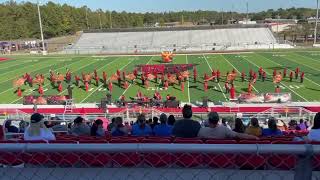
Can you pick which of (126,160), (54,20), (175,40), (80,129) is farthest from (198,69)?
(54,20)

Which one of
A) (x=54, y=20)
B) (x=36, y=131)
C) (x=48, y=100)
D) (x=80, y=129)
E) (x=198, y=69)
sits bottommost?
(x=48, y=100)

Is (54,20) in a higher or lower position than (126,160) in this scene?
higher

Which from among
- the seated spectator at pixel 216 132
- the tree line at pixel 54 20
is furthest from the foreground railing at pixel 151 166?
the tree line at pixel 54 20

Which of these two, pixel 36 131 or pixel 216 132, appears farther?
pixel 36 131

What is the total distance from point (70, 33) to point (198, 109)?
75981 millimetres

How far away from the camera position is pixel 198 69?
32.2 m

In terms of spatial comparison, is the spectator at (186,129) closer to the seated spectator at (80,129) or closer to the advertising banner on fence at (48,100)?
the seated spectator at (80,129)

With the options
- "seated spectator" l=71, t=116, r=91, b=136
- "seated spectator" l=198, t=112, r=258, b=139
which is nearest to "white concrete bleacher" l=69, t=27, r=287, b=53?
"seated spectator" l=71, t=116, r=91, b=136

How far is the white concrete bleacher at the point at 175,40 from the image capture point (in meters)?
59.0

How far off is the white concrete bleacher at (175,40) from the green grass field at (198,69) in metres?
17.3

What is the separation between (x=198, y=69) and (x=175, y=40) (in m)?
33.3

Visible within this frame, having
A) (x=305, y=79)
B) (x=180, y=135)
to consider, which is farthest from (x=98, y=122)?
(x=305, y=79)

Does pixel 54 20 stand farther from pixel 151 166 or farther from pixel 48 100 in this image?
pixel 151 166

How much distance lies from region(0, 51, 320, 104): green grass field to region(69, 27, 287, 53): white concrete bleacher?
56.7 ft
